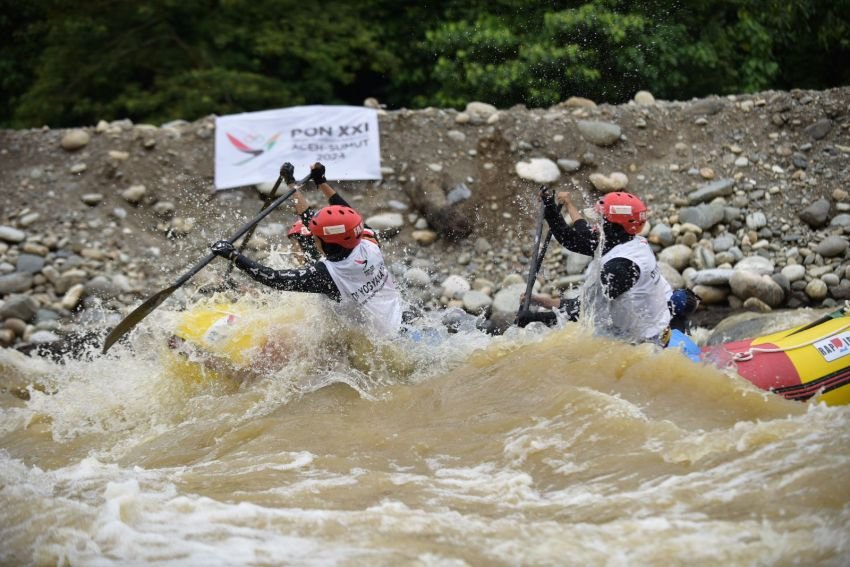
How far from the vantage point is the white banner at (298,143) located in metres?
10.8

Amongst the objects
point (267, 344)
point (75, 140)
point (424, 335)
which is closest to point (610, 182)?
point (424, 335)

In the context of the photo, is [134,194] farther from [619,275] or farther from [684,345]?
[684,345]

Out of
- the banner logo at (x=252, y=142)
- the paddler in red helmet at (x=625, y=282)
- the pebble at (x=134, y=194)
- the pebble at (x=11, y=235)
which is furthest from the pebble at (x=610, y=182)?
the pebble at (x=11, y=235)

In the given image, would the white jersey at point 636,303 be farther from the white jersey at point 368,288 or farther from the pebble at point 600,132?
the pebble at point 600,132

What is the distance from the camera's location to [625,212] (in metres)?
6.13

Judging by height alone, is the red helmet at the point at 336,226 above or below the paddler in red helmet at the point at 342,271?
above

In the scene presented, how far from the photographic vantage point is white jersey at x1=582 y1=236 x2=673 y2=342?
6.17 m

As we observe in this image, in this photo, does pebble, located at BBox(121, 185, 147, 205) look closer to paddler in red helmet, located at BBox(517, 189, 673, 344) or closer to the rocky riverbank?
the rocky riverbank

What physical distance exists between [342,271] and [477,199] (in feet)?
15.2

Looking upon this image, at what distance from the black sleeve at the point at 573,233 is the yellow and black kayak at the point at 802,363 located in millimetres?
1205

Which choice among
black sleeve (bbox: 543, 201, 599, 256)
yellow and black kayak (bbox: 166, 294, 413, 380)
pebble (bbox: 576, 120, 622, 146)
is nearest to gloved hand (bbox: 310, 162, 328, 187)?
yellow and black kayak (bbox: 166, 294, 413, 380)

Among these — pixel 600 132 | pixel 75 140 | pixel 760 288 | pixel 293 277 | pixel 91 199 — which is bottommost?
pixel 91 199

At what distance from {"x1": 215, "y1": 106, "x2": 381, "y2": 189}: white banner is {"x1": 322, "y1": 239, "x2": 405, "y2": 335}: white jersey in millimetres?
4489

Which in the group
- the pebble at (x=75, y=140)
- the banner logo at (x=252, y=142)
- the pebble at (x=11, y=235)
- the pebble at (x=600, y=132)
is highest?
the pebble at (x=600, y=132)
